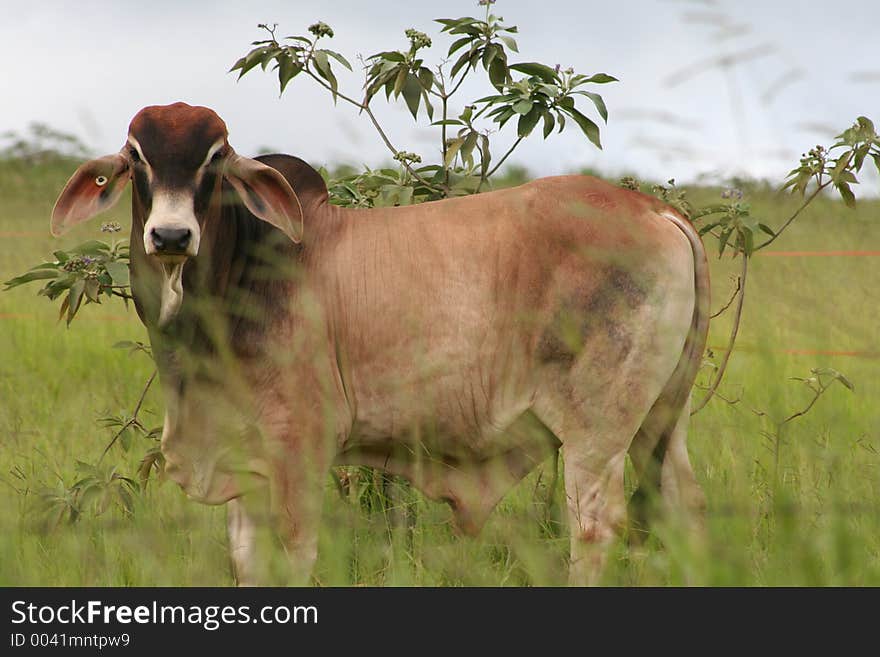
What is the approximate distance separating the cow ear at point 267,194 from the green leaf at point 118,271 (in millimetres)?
548

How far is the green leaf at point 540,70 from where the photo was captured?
3.98m

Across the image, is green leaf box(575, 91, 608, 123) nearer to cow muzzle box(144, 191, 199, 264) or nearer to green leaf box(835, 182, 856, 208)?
green leaf box(835, 182, 856, 208)

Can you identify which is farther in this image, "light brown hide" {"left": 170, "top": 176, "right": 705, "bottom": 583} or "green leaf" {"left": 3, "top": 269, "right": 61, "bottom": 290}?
"green leaf" {"left": 3, "top": 269, "right": 61, "bottom": 290}

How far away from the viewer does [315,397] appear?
11.0 ft

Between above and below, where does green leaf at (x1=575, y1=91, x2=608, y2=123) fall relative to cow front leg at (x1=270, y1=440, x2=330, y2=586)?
above

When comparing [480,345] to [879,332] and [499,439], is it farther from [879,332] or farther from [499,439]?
[879,332]

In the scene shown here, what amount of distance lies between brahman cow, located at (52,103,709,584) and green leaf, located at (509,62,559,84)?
1.92ft

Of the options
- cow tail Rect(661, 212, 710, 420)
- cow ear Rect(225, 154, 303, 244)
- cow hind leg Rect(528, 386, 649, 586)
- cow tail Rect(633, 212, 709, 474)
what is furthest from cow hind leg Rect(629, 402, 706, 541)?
cow ear Rect(225, 154, 303, 244)

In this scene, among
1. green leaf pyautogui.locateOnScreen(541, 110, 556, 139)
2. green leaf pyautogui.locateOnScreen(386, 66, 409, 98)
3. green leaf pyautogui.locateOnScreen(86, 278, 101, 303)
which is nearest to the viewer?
green leaf pyautogui.locateOnScreen(86, 278, 101, 303)

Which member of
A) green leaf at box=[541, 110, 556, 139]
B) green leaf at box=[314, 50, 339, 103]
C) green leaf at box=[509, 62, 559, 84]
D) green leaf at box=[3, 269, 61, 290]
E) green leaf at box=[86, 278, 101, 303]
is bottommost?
green leaf at box=[86, 278, 101, 303]

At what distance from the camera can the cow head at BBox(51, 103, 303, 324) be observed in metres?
3.05

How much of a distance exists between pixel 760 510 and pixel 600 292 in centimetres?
92

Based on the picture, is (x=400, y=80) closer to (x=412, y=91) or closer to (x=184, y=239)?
(x=412, y=91)

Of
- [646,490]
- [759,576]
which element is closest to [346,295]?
[646,490]
